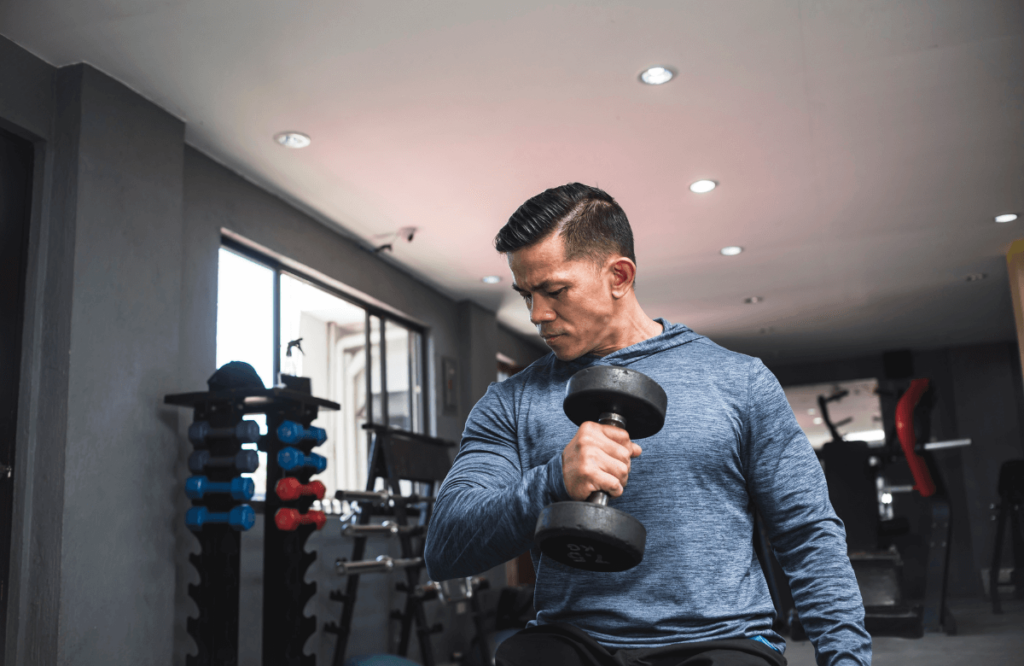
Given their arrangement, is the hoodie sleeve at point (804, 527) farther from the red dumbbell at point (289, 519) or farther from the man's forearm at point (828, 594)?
the red dumbbell at point (289, 519)

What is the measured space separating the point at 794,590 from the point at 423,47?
8.29ft

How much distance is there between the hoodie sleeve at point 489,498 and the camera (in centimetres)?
102

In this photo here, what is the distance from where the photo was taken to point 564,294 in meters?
1.24

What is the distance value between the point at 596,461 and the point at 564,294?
37 cm

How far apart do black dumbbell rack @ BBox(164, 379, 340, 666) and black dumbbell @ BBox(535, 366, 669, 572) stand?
2458 mm

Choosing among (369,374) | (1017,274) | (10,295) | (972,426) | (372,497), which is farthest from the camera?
(972,426)

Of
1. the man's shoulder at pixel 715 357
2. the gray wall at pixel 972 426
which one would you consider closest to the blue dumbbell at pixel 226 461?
the man's shoulder at pixel 715 357

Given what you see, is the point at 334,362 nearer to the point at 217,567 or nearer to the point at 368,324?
the point at 368,324

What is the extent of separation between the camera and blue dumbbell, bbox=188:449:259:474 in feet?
10.5

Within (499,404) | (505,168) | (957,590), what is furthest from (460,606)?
(957,590)

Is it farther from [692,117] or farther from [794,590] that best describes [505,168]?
[794,590]

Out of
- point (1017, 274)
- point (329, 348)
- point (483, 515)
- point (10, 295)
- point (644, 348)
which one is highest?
point (1017, 274)

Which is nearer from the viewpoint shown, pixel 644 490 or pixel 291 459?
pixel 644 490

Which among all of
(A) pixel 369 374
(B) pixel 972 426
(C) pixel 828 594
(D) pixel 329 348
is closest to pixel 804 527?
(C) pixel 828 594
